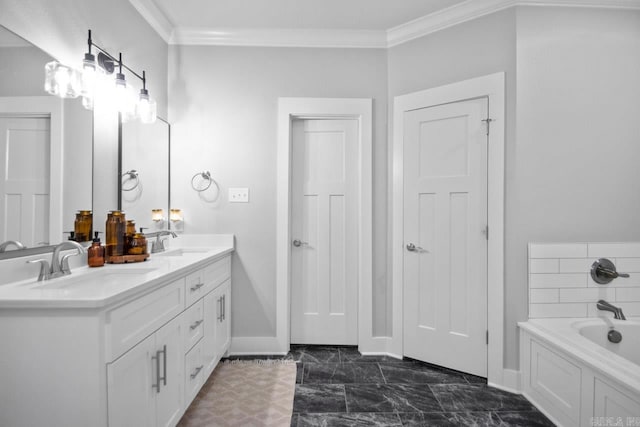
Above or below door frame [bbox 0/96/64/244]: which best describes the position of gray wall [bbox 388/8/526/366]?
above

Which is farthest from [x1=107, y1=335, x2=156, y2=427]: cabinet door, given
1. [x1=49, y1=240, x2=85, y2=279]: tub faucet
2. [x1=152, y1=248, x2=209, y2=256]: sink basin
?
[x1=152, y1=248, x2=209, y2=256]: sink basin

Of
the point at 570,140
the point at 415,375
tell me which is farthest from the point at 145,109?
the point at 570,140

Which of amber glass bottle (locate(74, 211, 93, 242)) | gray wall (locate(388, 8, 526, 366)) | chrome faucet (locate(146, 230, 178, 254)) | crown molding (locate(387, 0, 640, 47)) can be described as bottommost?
chrome faucet (locate(146, 230, 178, 254))

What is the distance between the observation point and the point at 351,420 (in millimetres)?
1789

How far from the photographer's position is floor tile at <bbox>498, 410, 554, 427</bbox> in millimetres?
1763

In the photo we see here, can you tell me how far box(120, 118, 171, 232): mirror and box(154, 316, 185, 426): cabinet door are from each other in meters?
0.92

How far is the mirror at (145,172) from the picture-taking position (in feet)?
6.72

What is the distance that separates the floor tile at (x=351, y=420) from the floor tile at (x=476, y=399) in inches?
14.3

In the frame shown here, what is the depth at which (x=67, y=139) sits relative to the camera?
Answer: 1555 millimetres

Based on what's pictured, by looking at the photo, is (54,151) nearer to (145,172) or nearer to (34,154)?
(34,154)

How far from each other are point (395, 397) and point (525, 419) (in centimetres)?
71

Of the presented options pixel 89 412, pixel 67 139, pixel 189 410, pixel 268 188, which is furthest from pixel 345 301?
pixel 67 139

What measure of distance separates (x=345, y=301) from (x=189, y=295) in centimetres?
137

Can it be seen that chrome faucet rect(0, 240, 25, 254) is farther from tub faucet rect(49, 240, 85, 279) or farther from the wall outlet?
the wall outlet
